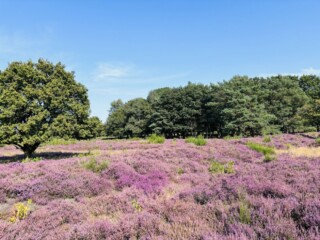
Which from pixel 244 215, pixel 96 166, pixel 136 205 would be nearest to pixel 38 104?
pixel 96 166

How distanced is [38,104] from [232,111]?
134 ft

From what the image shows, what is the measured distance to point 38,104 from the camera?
50.8 feet

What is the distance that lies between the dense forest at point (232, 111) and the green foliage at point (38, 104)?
124ft

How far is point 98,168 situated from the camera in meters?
10.6

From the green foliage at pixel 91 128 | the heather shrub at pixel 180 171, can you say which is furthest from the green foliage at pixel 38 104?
the heather shrub at pixel 180 171

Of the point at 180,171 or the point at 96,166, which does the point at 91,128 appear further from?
the point at 180,171

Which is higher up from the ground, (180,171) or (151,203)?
(151,203)

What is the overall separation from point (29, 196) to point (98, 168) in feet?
10.6

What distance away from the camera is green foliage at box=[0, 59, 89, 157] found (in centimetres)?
1448

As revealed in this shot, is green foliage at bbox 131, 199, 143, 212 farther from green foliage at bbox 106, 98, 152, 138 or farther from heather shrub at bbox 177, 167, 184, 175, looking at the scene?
green foliage at bbox 106, 98, 152, 138

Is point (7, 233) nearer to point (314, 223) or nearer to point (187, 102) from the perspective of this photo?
point (314, 223)

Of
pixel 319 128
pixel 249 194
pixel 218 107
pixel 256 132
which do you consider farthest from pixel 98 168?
pixel 319 128

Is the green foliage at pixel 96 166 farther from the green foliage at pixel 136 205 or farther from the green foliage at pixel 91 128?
the green foliage at pixel 91 128

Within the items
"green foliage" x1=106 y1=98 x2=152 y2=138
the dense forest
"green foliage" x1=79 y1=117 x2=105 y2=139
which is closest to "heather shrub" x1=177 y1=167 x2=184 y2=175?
"green foliage" x1=79 y1=117 x2=105 y2=139
